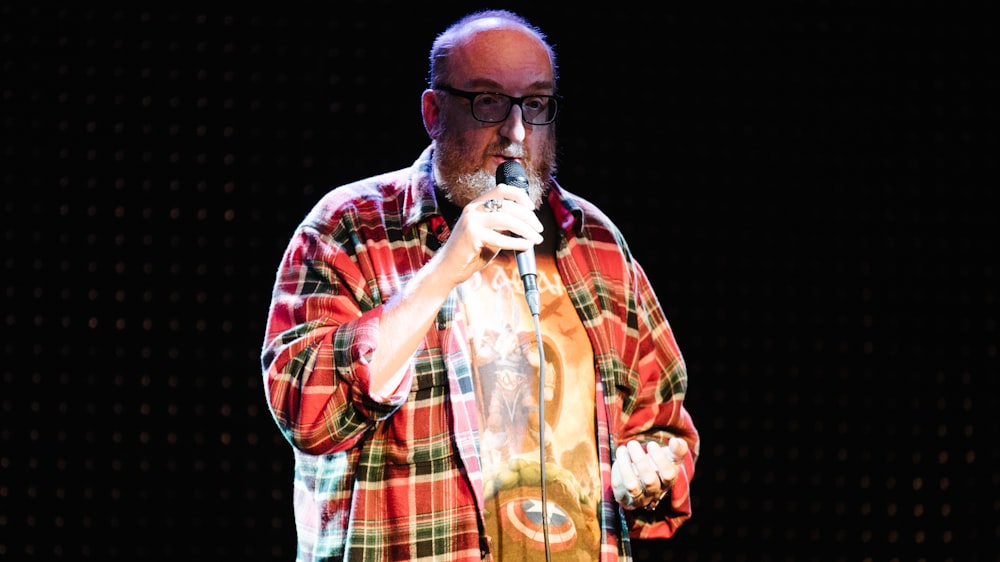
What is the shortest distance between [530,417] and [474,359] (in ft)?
0.43

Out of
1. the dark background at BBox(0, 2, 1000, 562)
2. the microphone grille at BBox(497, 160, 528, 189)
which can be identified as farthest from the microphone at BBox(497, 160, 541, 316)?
the dark background at BBox(0, 2, 1000, 562)

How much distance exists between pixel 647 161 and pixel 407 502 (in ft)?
4.17

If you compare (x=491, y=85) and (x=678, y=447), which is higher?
(x=491, y=85)

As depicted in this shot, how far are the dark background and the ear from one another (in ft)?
1.62

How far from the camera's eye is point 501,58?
1.59 meters

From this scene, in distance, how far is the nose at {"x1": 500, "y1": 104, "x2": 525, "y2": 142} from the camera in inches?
61.0

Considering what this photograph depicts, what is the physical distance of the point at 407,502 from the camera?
1401 mm

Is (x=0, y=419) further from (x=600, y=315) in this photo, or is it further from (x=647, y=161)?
(x=647, y=161)

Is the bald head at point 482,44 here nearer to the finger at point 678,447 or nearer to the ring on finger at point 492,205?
the ring on finger at point 492,205

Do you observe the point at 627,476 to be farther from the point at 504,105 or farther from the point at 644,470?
the point at 504,105

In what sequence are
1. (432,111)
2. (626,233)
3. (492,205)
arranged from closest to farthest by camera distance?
1. (492,205)
2. (432,111)
3. (626,233)

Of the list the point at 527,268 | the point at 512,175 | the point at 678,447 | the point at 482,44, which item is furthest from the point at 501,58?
the point at 678,447

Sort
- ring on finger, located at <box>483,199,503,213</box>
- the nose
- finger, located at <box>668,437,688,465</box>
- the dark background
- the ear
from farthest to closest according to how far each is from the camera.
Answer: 1. the dark background
2. the ear
3. the nose
4. finger, located at <box>668,437,688,465</box>
5. ring on finger, located at <box>483,199,503,213</box>

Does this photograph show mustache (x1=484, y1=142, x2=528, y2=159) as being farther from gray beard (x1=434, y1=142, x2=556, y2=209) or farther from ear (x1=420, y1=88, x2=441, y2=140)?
ear (x1=420, y1=88, x2=441, y2=140)
